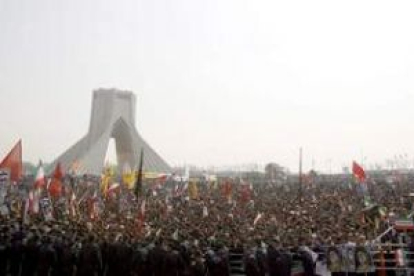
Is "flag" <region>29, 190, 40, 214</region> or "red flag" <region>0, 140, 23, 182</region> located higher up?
"red flag" <region>0, 140, 23, 182</region>

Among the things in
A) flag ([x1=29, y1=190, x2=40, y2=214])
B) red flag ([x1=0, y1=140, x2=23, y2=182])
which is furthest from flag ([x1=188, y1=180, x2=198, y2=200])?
red flag ([x1=0, y1=140, x2=23, y2=182])

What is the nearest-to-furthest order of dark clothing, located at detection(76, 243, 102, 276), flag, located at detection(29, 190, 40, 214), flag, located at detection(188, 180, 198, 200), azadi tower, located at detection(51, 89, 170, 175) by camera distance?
dark clothing, located at detection(76, 243, 102, 276) < flag, located at detection(29, 190, 40, 214) < flag, located at detection(188, 180, 198, 200) < azadi tower, located at detection(51, 89, 170, 175)

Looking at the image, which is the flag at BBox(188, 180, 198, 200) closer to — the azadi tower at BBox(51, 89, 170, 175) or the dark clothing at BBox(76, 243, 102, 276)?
the dark clothing at BBox(76, 243, 102, 276)

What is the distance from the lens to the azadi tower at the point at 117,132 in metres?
69.4

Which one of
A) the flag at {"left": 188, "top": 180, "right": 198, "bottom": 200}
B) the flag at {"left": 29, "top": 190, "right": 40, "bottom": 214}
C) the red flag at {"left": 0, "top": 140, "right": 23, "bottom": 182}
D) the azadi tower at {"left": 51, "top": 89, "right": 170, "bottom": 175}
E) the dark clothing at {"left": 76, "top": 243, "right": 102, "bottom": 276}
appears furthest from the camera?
the azadi tower at {"left": 51, "top": 89, "right": 170, "bottom": 175}

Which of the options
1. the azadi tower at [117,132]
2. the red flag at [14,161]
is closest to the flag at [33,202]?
the red flag at [14,161]

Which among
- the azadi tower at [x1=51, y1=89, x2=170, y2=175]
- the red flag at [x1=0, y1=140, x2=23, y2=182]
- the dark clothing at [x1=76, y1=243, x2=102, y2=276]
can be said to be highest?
the azadi tower at [x1=51, y1=89, x2=170, y2=175]

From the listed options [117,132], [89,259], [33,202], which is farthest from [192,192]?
[117,132]

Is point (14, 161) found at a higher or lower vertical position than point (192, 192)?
higher

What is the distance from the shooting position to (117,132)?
7538 centimetres

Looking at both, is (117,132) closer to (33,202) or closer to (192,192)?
(192,192)

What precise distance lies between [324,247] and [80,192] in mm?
22391

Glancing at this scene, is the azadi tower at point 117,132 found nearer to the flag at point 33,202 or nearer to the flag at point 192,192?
the flag at point 192,192

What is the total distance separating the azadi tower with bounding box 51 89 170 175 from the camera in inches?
2734
